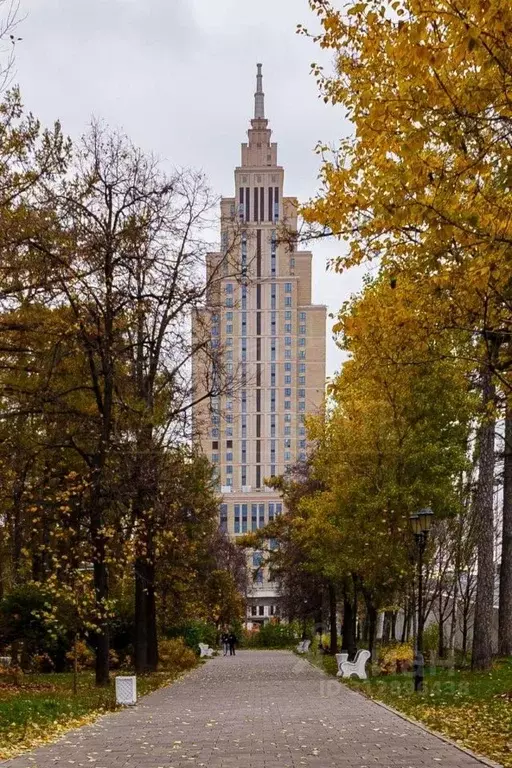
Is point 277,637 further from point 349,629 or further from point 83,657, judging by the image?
point 83,657

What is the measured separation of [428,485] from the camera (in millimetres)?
23406

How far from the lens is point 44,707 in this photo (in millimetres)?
15367

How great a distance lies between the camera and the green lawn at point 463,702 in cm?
1116

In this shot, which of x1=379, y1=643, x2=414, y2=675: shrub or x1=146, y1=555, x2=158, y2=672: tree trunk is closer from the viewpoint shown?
x1=379, y1=643, x2=414, y2=675: shrub

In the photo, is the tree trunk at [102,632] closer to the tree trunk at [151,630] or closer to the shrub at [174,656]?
the tree trunk at [151,630]

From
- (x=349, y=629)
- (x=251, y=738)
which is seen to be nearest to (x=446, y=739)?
(x=251, y=738)

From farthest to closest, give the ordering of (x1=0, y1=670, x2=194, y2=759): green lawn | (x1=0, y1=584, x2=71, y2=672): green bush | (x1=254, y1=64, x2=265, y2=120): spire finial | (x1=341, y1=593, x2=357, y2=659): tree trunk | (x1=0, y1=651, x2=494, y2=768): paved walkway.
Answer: (x1=254, y1=64, x2=265, y2=120): spire finial
(x1=341, y1=593, x2=357, y2=659): tree trunk
(x1=0, y1=584, x2=71, y2=672): green bush
(x1=0, y1=670, x2=194, y2=759): green lawn
(x1=0, y1=651, x2=494, y2=768): paved walkway

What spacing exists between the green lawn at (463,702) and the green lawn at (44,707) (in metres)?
4.96

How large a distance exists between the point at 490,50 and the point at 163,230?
16945 mm

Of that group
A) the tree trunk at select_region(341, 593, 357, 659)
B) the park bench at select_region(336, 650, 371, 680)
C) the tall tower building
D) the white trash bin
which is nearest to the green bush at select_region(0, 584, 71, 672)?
the park bench at select_region(336, 650, 371, 680)

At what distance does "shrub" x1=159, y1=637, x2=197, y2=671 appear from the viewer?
3291 cm

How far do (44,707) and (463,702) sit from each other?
672 cm

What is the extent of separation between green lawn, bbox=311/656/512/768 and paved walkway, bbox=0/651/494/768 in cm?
40

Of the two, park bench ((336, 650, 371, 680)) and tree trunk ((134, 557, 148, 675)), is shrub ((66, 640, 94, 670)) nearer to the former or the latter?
tree trunk ((134, 557, 148, 675))
